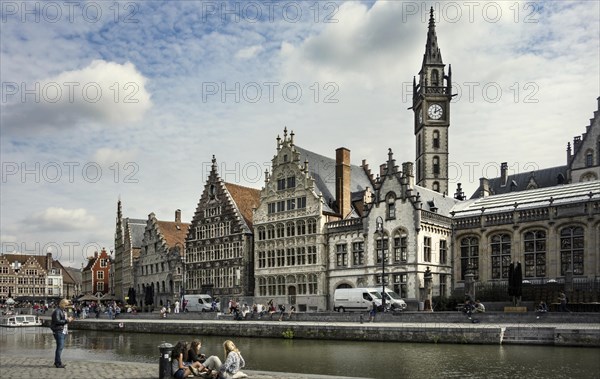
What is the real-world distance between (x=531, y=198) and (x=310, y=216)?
19.9 m

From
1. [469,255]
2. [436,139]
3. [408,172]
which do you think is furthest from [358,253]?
[436,139]

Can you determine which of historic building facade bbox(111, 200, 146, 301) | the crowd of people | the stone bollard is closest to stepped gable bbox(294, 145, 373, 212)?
historic building facade bbox(111, 200, 146, 301)

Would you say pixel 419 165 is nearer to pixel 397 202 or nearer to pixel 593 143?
pixel 593 143

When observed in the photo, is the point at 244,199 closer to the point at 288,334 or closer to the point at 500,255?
the point at 500,255

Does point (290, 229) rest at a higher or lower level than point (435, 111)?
lower

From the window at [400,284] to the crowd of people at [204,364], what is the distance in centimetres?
3597

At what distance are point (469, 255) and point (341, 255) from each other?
11484mm

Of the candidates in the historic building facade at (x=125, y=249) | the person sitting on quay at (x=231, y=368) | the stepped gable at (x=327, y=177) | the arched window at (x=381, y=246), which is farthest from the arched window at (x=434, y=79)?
the person sitting on quay at (x=231, y=368)

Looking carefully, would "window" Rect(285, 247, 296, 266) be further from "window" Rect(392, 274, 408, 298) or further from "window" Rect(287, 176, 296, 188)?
"window" Rect(392, 274, 408, 298)

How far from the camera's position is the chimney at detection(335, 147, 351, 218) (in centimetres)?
6094

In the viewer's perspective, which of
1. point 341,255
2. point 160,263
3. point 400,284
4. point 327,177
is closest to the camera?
point 400,284

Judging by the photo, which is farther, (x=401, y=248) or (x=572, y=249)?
(x=401, y=248)

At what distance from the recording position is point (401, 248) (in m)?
53.5

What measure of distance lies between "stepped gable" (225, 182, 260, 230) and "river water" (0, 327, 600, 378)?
3353cm
